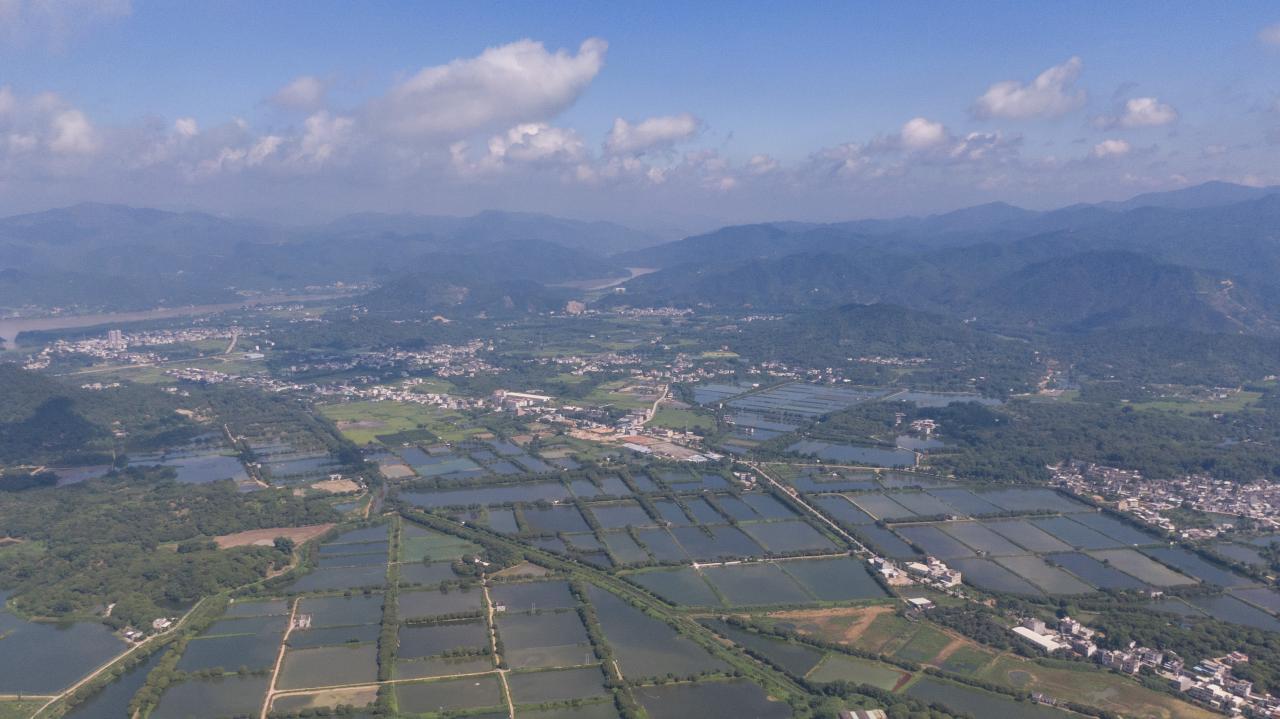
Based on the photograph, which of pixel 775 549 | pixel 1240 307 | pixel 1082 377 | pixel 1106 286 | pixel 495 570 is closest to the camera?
pixel 495 570

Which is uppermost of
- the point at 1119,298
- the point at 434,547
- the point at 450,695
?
Result: the point at 1119,298

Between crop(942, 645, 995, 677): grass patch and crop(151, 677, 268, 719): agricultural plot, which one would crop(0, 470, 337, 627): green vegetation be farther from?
crop(942, 645, 995, 677): grass patch

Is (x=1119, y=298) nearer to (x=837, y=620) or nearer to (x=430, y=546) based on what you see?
(x=837, y=620)

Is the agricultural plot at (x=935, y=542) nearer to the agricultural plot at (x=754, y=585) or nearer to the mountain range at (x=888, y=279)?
the agricultural plot at (x=754, y=585)

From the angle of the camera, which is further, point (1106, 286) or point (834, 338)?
point (1106, 286)

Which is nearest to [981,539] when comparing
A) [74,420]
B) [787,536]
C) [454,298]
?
[787,536]

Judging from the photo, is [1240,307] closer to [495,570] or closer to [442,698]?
[495,570]

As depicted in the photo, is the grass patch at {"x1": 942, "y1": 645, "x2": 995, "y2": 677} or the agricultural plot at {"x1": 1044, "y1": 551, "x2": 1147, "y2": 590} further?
the agricultural plot at {"x1": 1044, "y1": 551, "x2": 1147, "y2": 590}

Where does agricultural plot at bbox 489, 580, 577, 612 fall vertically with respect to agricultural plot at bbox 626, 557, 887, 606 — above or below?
above

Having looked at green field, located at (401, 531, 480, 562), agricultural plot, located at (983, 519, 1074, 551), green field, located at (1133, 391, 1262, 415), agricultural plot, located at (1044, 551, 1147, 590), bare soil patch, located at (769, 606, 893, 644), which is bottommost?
agricultural plot, located at (1044, 551, 1147, 590)

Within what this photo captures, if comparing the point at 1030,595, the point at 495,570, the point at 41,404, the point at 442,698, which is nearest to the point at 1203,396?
the point at 1030,595

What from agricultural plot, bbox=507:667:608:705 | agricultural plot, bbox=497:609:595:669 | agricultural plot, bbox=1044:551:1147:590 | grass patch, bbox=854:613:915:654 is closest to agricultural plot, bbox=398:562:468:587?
agricultural plot, bbox=497:609:595:669
